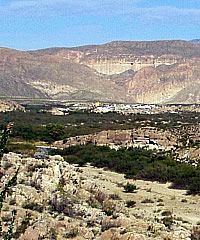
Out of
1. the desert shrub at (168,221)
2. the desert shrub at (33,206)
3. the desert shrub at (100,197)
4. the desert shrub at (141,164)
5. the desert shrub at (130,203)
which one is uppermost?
the desert shrub at (33,206)

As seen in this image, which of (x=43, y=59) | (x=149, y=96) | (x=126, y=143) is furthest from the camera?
(x=43, y=59)

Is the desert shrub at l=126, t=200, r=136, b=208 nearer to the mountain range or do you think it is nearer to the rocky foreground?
the rocky foreground

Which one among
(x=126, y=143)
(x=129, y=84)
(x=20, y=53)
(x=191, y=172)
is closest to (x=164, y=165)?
(x=191, y=172)

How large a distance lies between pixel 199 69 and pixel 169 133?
460 ft

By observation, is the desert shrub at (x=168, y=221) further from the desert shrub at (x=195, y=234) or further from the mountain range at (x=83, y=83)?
the mountain range at (x=83, y=83)

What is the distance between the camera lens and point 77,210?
13.1 m

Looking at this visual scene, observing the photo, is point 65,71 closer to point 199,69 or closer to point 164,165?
point 199,69

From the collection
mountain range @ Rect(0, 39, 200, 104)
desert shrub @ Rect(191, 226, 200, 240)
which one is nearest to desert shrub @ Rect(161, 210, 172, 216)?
desert shrub @ Rect(191, 226, 200, 240)

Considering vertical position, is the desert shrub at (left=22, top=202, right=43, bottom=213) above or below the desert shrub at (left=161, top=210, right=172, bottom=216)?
above

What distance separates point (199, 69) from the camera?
175500 millimetres

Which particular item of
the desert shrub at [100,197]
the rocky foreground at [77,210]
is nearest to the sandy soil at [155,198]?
the rocky foreground at [77,210]

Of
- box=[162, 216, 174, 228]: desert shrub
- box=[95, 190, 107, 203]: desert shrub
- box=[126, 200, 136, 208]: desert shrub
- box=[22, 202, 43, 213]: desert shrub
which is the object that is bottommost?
box=[126, 200, 136, 208]: desert shrub

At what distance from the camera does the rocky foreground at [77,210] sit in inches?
434

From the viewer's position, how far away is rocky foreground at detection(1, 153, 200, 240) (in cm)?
1102
